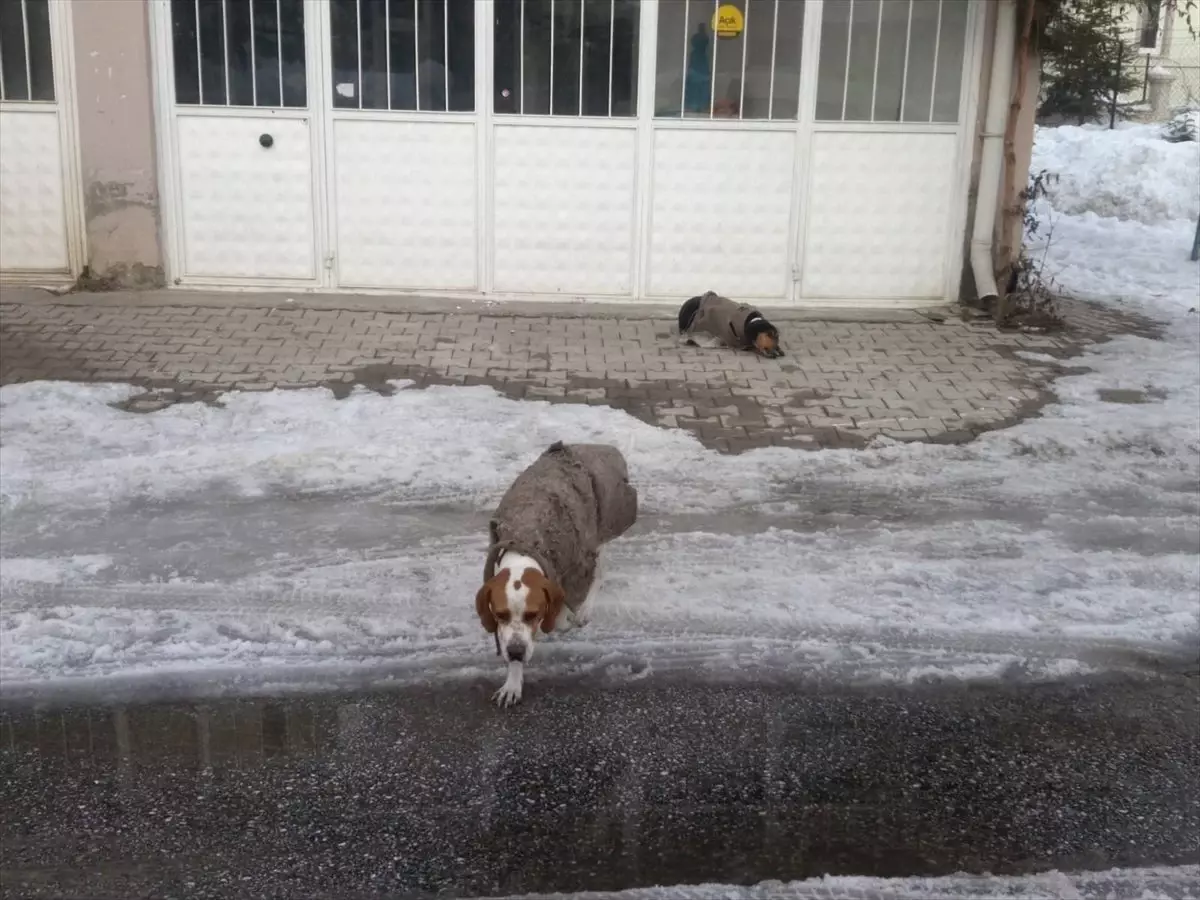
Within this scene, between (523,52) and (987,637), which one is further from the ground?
(523,52)

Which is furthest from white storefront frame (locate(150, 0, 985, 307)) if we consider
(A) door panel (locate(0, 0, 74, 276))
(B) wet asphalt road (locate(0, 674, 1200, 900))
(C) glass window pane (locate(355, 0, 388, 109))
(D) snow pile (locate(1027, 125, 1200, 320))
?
(B) wet asphalt road (locate(0, 674, 1200, 900))

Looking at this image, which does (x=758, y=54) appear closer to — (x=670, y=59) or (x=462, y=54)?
(x=670, y=59)

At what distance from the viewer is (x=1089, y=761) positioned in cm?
414

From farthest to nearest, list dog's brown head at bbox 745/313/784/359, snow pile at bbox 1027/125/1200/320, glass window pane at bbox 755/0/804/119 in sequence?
snow pile at bbox 1027/125/1200/320 < glass window pane at bbox 755/0/804/119 < dog's brown head at bbox 745/313/784/359

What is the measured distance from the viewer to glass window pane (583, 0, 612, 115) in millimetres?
9836

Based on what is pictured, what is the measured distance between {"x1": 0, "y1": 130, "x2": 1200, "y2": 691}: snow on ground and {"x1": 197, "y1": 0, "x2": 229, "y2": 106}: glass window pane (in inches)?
131

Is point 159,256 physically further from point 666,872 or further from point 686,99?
point 666,872

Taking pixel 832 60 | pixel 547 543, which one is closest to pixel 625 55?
pixel 832 60

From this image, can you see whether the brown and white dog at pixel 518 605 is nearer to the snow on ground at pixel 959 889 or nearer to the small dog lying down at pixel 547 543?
the small dog lying down at pixel 547 543

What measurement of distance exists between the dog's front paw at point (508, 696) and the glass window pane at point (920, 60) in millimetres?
7321

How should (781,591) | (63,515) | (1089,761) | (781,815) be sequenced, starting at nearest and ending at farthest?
(781,815) → (1089,761) → (781,591) → (63,515)

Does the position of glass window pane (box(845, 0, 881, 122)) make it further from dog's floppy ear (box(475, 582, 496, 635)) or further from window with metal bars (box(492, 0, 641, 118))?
dog's floppy ear (box(475, 582, 496, 635))

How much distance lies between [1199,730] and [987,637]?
836 millimetres

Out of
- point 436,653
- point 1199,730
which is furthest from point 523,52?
point 1199,730
